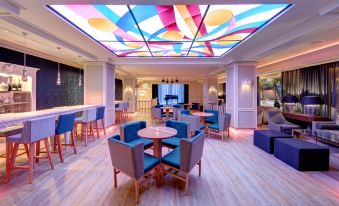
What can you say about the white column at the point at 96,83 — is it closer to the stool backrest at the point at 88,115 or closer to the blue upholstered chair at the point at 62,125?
the stool backrest at the point at 88,115

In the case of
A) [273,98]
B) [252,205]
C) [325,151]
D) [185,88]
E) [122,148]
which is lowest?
[252,205]

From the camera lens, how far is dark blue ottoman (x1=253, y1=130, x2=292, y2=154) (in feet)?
14.1

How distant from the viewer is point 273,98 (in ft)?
30.1

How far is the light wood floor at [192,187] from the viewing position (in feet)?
7.98

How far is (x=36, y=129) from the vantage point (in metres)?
2.97

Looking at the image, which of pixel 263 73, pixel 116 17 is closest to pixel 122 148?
pixel 116 17

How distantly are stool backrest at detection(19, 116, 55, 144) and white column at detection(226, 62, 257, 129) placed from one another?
6.29m

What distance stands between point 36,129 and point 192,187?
8.91 ft

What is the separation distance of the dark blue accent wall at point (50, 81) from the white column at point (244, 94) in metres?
7.05

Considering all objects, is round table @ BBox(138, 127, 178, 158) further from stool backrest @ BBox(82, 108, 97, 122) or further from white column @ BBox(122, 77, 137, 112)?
white column @ BBox(122, 77, 137, 112)

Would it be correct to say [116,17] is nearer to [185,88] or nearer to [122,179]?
[122,179]

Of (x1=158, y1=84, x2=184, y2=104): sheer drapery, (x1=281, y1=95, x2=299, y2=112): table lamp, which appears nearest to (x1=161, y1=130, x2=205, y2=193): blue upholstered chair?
(x1=281, y1=95, x2=299, y2=112): table lamp

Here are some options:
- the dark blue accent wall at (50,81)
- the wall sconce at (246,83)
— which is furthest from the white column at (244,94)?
the dark blue accent wall at (50,81)

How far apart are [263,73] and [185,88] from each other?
9253 mm
